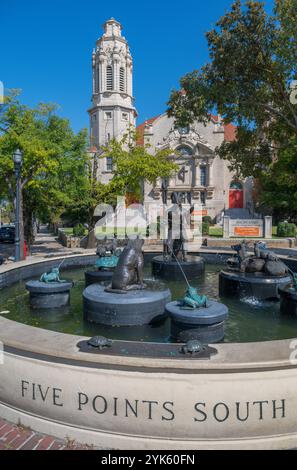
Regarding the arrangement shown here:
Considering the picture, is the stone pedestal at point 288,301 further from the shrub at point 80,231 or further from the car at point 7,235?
the car at point 7,235

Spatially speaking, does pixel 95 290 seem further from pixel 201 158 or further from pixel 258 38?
pixel 201 158

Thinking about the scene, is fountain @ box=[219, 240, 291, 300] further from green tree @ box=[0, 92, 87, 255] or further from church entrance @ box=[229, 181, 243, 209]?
church entrance @ box=[229, 181, 243, 209]

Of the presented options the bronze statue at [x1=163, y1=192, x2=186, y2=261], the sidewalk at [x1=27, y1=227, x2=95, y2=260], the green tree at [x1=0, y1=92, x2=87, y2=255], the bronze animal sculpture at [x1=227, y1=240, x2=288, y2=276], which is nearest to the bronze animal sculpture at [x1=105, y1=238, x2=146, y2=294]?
the bronze animal sculpture at [x1=227, y1=240, x2=288, y2=276]

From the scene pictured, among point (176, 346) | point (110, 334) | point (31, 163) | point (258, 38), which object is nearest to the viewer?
point (176, 346)

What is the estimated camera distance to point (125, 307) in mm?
7363

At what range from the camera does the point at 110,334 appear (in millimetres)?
7117

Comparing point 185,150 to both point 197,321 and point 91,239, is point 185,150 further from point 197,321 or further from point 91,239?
point 197,321

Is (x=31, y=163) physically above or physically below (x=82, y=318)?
above

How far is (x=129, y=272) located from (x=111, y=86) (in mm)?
64191

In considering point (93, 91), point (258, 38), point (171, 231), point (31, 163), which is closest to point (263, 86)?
point (258, 38)

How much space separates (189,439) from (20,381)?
216cm

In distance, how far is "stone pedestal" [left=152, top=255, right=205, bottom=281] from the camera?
13.3m

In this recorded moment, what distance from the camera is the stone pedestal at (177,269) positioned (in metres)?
13.3

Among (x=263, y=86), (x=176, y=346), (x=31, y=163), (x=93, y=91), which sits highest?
(x=93, y=91)
